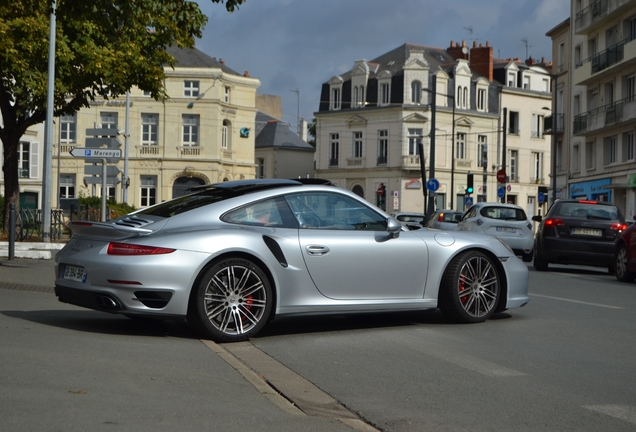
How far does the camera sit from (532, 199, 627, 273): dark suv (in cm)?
2002

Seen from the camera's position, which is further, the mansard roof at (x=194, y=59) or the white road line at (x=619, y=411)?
the mansard roof at (x=194, y=59)

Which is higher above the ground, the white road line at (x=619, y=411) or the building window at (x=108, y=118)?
the building window at (x=108, y=118)

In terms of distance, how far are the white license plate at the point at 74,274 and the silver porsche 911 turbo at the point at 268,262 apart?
0.04ft

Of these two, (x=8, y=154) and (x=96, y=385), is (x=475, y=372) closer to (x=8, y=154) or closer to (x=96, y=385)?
(x=96, y=385)

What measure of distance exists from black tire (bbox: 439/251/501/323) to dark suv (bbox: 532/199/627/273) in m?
10.7

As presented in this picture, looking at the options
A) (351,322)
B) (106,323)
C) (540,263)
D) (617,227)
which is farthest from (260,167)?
(106,323)

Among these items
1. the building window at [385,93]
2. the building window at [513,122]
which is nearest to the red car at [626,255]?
the building window at [385,93]

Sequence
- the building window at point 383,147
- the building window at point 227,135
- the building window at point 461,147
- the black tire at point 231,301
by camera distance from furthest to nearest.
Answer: the building window at point 461,147 → the building window at point 383,147 → the building window at point 227,135 → the black tire at point 231,301

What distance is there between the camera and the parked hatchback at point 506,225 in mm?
25922

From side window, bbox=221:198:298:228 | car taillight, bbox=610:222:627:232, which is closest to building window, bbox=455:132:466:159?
car taillight, bbox=610:222:627:232

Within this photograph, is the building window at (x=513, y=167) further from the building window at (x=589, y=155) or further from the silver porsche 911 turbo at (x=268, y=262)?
the silver porsche 911 turbo at (x=268, y=262)

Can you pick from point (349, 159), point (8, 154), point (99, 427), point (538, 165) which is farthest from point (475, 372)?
point (538, 165)

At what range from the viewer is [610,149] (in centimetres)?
5444

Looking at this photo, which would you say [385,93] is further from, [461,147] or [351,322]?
[351,322]
